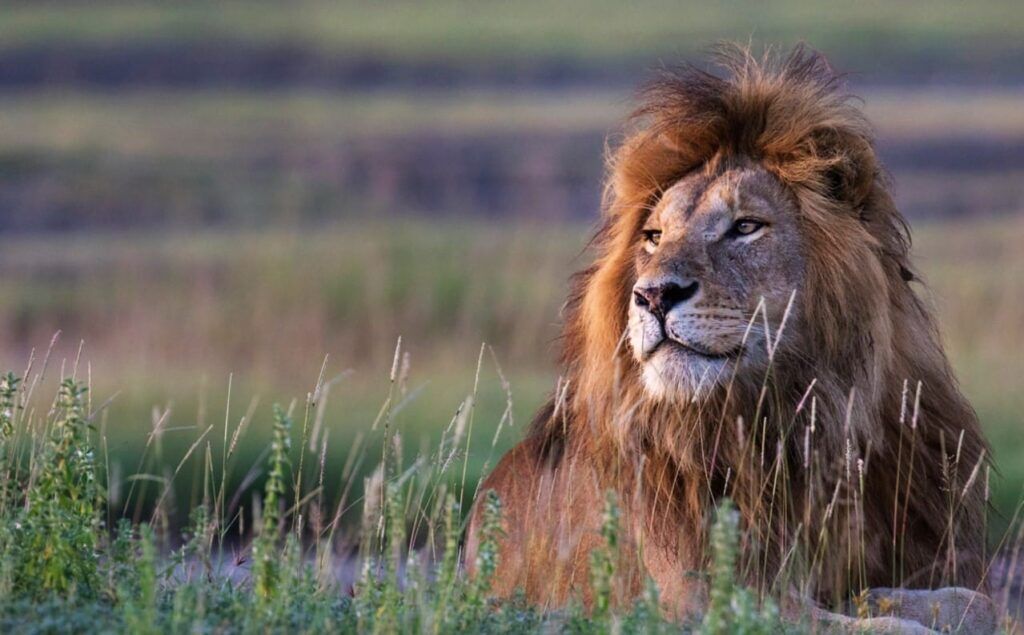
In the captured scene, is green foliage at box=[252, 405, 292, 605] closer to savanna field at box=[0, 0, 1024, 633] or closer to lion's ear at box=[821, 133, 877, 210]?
savanna field at box=[0, 0, 1024, 633]

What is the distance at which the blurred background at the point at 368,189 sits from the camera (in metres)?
14.3

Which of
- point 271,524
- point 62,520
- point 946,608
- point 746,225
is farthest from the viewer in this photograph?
point 746,225

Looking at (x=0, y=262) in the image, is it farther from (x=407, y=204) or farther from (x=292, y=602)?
(x=292, y=602)

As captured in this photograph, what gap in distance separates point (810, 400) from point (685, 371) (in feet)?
1.54

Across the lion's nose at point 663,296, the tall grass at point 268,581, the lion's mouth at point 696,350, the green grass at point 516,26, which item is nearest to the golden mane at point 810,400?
the lion's mouth at point 696,350

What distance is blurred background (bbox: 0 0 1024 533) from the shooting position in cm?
1428

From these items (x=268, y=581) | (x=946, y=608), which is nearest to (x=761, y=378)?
(x=946, y=608)

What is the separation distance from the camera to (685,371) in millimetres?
6238

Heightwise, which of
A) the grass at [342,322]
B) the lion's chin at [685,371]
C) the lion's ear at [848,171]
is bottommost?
the grass at [342,322]

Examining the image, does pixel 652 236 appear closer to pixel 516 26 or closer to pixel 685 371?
pixel 685 371

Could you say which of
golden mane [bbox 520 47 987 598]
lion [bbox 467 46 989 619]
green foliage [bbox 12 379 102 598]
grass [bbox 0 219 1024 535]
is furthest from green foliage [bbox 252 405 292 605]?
grass [bbox 0 219 1024 535]

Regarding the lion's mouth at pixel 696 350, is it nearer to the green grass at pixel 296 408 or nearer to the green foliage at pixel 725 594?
the green grass at pixel 296 408

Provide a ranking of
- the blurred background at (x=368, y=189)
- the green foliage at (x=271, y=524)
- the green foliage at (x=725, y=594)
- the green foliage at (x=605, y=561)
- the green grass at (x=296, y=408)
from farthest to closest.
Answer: the blurred background at (x=368, y=189) < the green grass at (x=296, y=408) < the green foliage at (x=271, y=524) < the green foliage at (x=605, y=561) < the green foliage at (x=725, y=594)

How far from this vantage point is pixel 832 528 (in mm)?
6492
